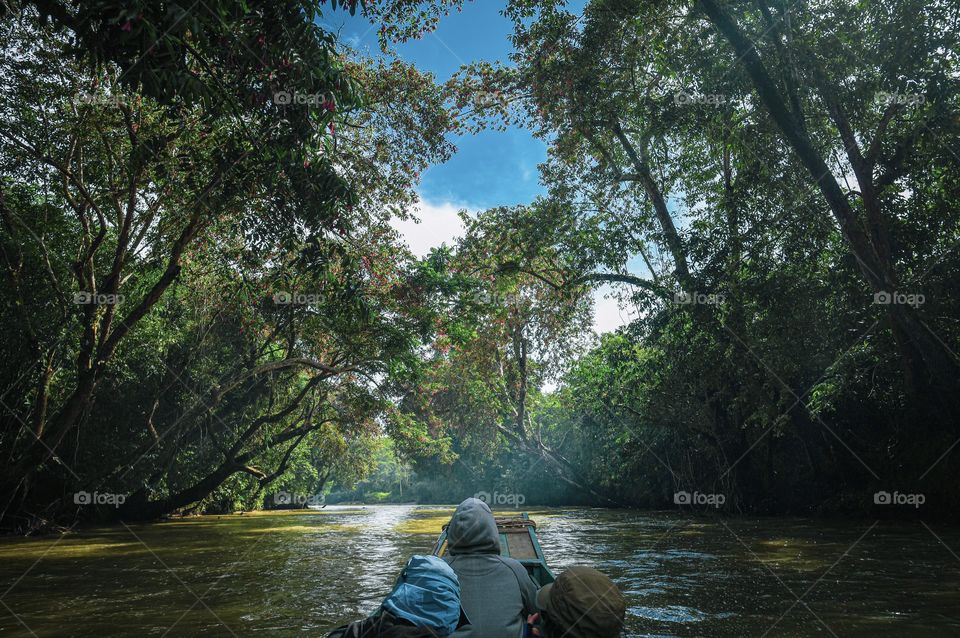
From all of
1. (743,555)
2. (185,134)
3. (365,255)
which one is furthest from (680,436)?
(185,134)

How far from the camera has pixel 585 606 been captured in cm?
242

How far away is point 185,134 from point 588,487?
2354 cm

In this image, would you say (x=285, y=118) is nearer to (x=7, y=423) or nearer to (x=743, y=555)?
(x=743, y=555)

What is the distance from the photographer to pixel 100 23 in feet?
13.5
